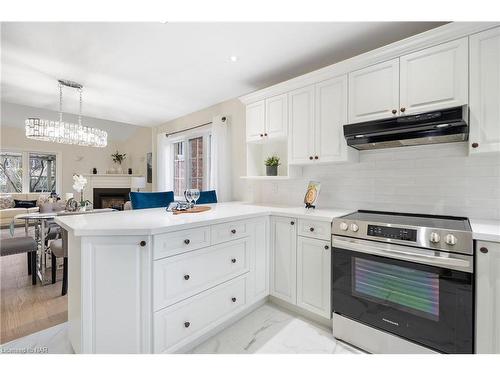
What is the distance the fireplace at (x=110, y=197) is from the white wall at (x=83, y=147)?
26.6 inches

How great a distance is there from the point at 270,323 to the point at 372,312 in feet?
2.69

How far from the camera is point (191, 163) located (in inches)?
176

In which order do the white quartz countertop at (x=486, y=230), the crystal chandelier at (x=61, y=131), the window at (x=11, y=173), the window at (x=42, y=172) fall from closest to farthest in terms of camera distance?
the white quartz countertop at (x=486, y=230) → the crystal chandelier at (x=61, y=131) → the window at (x=11, y=173) → the window at (x=42, y=172)

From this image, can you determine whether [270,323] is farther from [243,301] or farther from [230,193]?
[230,193]

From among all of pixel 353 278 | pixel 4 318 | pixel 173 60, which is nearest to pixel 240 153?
pixel 173 60

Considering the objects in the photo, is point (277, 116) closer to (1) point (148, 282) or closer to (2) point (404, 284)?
(2) point (404, 284)

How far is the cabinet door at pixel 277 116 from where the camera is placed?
8.18 ft

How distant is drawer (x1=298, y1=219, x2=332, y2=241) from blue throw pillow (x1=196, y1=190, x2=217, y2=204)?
1.48 meters

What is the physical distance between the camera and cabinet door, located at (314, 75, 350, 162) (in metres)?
2.07

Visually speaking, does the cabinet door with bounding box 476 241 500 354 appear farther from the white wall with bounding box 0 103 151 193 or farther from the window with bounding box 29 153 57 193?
the window with bounding box 29 153 57 193

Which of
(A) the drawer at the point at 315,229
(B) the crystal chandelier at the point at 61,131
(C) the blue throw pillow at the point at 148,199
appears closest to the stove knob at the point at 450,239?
(A) the drawer at the point at 315,229

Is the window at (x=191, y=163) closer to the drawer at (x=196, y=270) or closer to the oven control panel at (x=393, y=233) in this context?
the drawer at (x=196, y=270)

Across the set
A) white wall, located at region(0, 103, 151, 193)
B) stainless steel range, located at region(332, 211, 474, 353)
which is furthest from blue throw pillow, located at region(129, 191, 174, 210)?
white wall, located at region(0, 103, 151, 193)

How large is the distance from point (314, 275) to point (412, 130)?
1.30 meters
